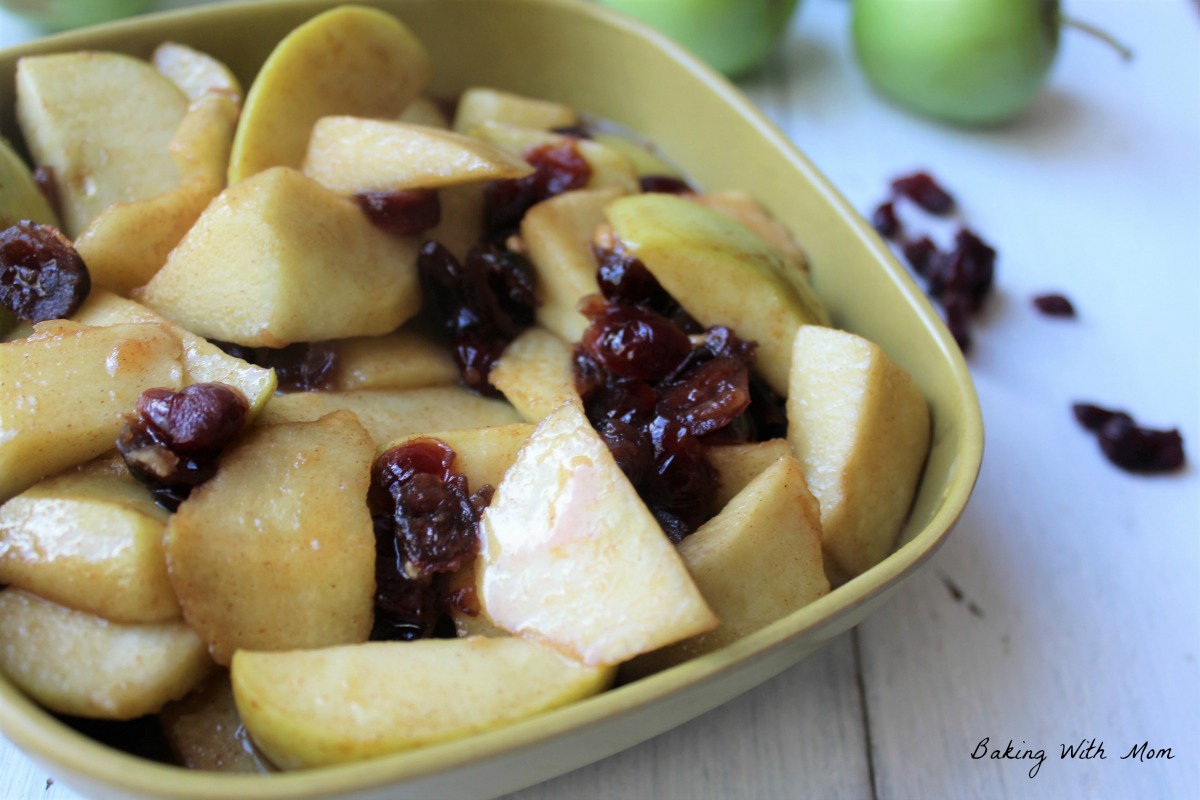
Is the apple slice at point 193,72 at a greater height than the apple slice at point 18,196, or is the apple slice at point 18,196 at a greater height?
the apple slice at point 193,72

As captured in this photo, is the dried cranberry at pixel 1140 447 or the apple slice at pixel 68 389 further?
the dried cranberry at pixel 1140 447

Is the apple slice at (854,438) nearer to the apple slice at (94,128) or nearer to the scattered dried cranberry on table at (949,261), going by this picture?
the scattered dried cranberry on table at (949,261)

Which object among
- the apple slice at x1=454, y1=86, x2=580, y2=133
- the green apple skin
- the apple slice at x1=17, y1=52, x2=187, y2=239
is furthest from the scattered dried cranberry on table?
the apple slice at x1=17, y1=52, x2=187, y2=239

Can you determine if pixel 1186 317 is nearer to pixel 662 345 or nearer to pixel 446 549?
pixel 662 345

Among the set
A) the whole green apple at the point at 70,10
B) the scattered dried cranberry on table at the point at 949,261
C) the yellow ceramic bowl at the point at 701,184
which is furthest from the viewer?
the whole green apple at the point at 70,10

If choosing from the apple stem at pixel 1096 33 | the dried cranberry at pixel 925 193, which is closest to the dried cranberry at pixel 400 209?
the dried cranberry at pixel 925 193

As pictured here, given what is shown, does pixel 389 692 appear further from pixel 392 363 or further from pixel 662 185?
pixel 662 185

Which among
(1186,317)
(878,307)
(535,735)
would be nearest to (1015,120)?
(1186,317)

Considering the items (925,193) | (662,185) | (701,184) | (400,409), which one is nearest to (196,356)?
(400,409)
